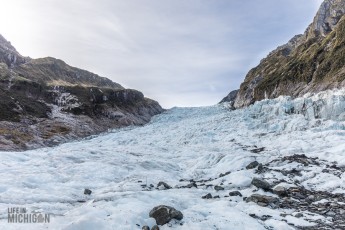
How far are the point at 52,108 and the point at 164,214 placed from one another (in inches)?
3540

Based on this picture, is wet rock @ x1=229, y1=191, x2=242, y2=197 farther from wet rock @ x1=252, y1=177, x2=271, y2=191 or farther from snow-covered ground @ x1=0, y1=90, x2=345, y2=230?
wet rock @ x1=252, y1=177, x2=271, y2=191

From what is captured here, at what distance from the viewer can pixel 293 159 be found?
88.0 feet

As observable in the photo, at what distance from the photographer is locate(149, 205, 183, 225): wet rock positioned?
48.8 ft

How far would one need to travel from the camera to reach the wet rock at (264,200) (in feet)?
57.8

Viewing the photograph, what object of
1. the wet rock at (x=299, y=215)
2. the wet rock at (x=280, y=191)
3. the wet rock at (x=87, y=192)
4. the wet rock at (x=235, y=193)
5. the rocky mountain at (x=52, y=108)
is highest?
the rocky mountain at (x=52, y=108)

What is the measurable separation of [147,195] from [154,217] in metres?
3.89

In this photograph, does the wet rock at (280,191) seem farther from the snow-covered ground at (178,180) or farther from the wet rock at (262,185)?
the snow-covered ground at (178,180)

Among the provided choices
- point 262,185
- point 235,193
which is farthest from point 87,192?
point 262,185

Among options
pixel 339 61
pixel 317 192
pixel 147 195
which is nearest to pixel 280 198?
pixel 317 192

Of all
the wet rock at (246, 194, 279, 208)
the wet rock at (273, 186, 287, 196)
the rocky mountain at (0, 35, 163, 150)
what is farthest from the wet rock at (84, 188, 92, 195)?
the rocky mountain at (0, 35, 163, 150)

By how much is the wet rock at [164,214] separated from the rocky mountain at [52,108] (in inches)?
1628

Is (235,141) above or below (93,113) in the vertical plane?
below

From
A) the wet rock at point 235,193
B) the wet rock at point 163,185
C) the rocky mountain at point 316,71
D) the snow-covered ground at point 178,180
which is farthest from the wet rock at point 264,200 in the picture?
the rocky mountain at point 316,71

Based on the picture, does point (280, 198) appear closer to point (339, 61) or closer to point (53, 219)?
point (53, 219)
